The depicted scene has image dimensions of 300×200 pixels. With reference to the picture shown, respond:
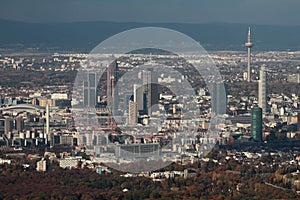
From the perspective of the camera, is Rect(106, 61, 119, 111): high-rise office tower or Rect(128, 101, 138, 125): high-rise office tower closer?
Rect(128, 101, 138, 125): high-rise office tower

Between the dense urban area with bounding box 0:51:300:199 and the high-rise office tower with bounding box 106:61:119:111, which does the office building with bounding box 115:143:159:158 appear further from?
the high-rise office tower with bounding box 106:61:119:111

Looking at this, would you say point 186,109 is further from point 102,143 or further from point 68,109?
point 102,143

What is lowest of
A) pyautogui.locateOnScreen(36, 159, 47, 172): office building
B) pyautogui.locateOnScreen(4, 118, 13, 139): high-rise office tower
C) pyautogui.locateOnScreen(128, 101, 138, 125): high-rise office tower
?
pyautogui.locateOnScreen(36, 159, 47, 172): office building

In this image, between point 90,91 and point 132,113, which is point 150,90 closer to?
point 90,91

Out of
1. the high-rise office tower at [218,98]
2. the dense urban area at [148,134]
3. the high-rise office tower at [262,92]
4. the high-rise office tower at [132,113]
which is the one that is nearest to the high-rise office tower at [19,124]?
the dense urban area at [148,134]

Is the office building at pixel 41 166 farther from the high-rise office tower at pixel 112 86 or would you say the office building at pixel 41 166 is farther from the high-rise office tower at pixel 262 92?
the high-rise office tower at pixel 262 92

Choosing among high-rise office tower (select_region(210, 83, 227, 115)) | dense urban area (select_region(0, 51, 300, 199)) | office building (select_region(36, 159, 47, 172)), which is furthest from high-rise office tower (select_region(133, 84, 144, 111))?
office building (select_region(36, 159, 47, 172))

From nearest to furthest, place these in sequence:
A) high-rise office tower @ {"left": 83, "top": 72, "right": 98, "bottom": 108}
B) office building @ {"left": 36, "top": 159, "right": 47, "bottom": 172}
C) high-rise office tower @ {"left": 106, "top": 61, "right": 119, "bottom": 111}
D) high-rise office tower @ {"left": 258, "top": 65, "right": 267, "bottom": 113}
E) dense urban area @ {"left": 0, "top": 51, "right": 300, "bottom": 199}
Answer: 1. dense urban area @ {"left": 0, "top": 51, "right": 300, "bottom": 199}
2. office building @ {"left": 36, "top": 159, "right": 47, "bottom": 172}
3. high-rise office tower @ {"left": 106, "top": 61, "right": 119, "bottom": 111}
4. high-rise office tower @ {"left": 83, "top": 72, "right": 98, "bottom": 108}
5. high-rise office tower @ {"left": 258, "top": 65, "right": 267, "bottom": 113}
